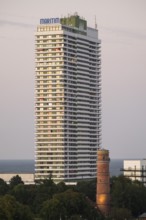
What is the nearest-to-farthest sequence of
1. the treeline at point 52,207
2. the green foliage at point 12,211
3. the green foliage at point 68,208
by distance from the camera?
the green foliage at point 12,211, the treeline at point 52,207, the green foliage at point 68,208

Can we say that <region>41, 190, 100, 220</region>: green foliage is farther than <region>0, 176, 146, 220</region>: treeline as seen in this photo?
Yes

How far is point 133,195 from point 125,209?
11.2 meters

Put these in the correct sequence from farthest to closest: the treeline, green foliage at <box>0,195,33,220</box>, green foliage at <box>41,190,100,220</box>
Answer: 1. green foliage at <box>41,190,100,220</box>
2. the treeline
3. green foliage at <box>0,195,33,220</box>

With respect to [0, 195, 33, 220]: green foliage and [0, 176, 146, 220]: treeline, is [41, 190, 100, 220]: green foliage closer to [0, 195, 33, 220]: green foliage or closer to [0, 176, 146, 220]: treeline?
[0, 176, 146, 220]: treeline

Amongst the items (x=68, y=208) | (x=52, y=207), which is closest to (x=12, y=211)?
(x=52, y=207)

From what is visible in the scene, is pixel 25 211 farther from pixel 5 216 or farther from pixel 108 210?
pixel 108 210

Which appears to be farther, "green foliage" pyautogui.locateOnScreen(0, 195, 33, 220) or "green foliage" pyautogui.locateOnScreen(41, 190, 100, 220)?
"green foliage" pyautogui.locateOnScreen(41, 190, 100, 220)

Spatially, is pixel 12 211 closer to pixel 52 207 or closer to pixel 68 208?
pixel 52 207

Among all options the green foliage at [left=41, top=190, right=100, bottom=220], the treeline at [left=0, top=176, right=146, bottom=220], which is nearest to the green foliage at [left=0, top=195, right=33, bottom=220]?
the treeline at [left=0, top=176, right=146, bottom=220]

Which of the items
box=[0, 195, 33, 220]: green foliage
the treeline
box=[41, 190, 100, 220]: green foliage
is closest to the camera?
box=[0, 195, 33, 220]: green foliage

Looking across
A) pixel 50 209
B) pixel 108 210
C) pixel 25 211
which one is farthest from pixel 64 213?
pixel 108 210

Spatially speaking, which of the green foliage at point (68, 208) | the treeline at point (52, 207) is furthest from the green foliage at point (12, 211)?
the green foliage at point (68, 208)

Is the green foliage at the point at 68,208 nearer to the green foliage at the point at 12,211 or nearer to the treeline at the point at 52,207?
the treeline at the point at 52,207

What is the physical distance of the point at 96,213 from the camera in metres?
178
